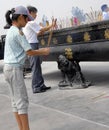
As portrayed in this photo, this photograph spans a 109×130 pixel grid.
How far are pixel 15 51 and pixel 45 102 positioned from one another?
185cm

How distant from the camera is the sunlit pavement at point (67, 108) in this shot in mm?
4301

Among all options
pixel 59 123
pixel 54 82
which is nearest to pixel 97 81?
pixel 54 82

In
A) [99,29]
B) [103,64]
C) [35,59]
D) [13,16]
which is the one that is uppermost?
[13,16]

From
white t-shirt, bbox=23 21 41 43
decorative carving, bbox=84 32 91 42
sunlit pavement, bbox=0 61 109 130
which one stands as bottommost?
sunlit pavement, bbox=0 61 109 130

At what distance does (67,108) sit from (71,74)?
1.58m

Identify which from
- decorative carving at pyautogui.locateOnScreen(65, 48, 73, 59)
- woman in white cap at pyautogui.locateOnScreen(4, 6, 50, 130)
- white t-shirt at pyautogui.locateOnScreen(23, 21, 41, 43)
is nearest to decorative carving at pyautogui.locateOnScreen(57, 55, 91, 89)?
decorative carving at pyautogui.locateOnScreen(65, 48, 73, 59)

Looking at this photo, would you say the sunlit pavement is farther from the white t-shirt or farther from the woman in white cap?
the white t-shirt

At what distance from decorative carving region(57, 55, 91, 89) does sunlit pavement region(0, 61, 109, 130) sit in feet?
0.52

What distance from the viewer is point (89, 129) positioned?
4016 mm

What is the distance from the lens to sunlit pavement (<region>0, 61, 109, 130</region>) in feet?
14.1

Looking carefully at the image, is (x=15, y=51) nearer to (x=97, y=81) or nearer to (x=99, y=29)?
(x=99, y=29)

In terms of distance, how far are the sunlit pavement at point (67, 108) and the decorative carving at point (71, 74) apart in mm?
159

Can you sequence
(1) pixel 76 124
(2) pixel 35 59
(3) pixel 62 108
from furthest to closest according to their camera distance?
(2) pixel 35 59, (3) pixel 62 108, (1) pixel 76 124

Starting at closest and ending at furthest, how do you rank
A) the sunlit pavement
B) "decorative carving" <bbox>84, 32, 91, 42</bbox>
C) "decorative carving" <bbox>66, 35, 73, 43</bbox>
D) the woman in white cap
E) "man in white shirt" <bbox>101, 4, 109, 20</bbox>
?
the woman in white cap → the sunlit pavement → "decorative carving" <bbox>84, 32, 91, 42</bbox> → "man in white shirt" <bbox>101, 4, 109, 20</bbox> → "decorative carving" <bbox>66, 35, 73, 43</bbox>
